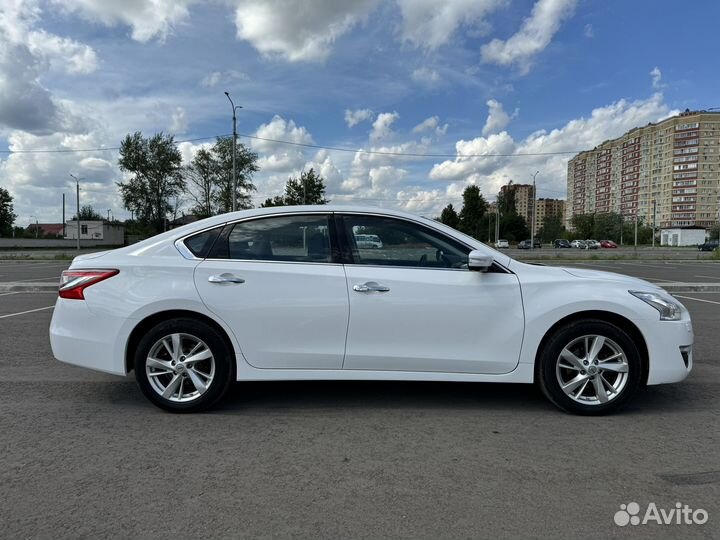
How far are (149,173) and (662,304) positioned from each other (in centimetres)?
6732

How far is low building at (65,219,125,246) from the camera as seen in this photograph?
2908 inches

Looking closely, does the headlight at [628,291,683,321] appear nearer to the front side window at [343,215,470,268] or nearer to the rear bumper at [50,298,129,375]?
the front side window at [343,215,470,268]

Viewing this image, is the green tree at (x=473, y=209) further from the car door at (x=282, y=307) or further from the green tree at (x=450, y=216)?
the car door at (x=282, y=307)

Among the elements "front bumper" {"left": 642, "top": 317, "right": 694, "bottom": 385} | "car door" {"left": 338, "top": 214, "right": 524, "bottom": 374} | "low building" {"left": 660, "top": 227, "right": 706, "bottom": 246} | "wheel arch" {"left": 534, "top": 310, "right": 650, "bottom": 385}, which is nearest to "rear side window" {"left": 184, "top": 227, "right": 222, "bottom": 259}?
"car door" {"left": 338, "top": 214, "right": 524, "bottom": 374}

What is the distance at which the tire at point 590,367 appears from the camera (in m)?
3.77

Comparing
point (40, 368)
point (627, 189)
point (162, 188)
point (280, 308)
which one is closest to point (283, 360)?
point (280, 308)

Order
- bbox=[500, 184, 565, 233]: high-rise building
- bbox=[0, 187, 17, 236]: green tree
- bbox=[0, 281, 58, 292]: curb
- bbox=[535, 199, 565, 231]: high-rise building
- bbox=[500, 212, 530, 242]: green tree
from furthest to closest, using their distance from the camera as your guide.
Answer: bbox=[535, 199, 565, 231]: high-rise building < bbox=[500, 184, 565, 233]: high-rise building < bbox=[500, 212, 530, 242]: green tree < bbox=[0, 187, 17, 236]: green tree < bbox=[0, 281, 58, 292]: curb

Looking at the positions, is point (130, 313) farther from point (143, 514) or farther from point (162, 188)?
point (162, 188)

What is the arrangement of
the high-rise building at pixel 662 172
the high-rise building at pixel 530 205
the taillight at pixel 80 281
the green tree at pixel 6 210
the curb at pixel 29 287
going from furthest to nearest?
the high-rise building at pixel 530 205 < the high-rise building at pixel 662 172 < the green tree at pixel 6 210 < the curb at pixel 29 287 < the taillight at pixel 80 281

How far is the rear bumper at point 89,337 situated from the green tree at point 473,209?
246ft

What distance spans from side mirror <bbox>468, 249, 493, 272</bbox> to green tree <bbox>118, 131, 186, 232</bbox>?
65.4m

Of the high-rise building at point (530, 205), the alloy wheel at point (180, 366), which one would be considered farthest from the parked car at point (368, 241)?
the high-rise building at point (530, 205)

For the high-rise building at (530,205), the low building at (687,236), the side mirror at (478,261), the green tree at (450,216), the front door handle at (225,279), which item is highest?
the high-rise building at (530,205)

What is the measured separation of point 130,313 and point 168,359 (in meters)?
0.45
